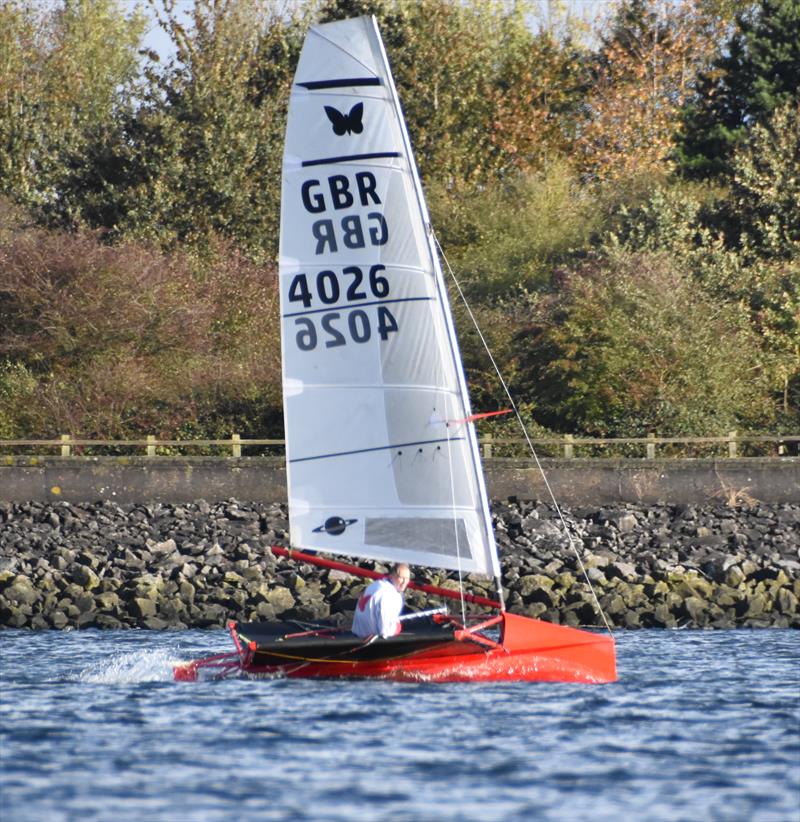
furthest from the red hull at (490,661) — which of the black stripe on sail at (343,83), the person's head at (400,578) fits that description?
the black stripe on sail at (343,83)

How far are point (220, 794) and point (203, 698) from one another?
428cm

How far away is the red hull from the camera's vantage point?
1695cm

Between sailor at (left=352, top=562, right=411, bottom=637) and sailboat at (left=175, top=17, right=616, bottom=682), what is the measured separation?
302 millimetres

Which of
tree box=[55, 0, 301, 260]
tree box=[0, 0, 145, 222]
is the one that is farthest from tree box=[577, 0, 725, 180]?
tree box=[0, 0, 145, 222]

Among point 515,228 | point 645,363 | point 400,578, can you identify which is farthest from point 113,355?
point 400,578

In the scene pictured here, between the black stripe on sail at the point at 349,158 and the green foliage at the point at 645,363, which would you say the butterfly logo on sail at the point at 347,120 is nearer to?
the black stripe on sail at the point at 349,158

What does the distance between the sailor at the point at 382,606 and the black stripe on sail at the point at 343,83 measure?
16.2 ft

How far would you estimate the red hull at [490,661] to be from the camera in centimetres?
1695

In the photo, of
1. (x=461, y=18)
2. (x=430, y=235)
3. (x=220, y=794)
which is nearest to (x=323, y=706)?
(x=220, y=794)

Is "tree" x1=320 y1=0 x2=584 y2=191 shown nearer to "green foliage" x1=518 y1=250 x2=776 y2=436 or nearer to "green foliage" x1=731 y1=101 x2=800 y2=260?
"green foliage" x1=731 y1=101 x2=800 y2=260

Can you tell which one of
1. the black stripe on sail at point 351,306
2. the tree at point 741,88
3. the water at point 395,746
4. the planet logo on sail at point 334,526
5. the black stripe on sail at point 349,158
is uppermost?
the tree at point 741,88

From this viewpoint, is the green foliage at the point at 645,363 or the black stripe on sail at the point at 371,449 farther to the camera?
the green foliage at the point at 645,363

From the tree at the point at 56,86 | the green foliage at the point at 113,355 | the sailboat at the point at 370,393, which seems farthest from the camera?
the tree at the point at 56,86

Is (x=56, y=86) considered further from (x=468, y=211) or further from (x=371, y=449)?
(x=371, y=449)
